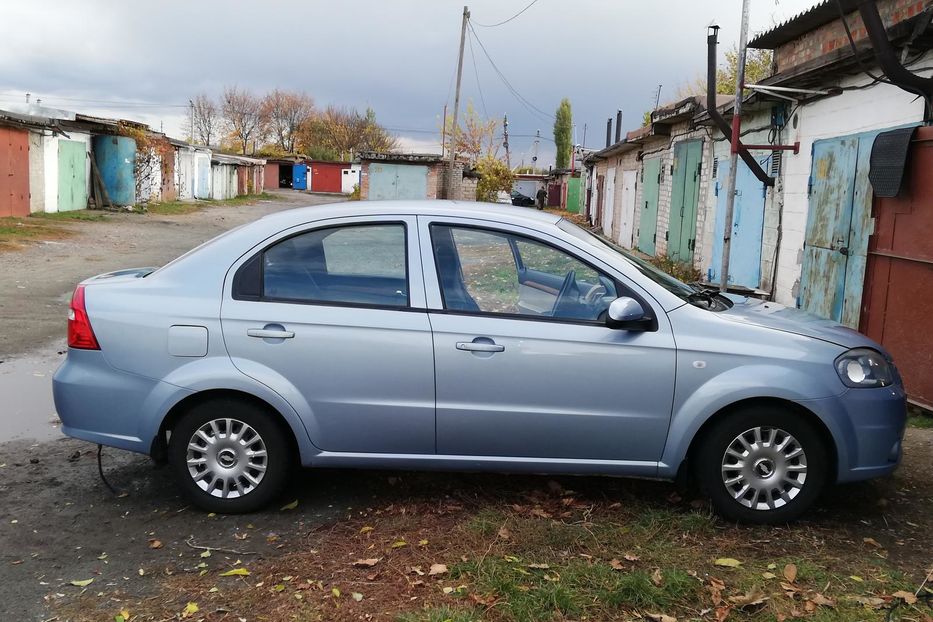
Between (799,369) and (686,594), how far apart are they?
133 centimetres

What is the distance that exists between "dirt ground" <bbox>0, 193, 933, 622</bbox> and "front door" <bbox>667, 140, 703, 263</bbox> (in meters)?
10.9

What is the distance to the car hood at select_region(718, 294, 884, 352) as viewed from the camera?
4445 millimetres

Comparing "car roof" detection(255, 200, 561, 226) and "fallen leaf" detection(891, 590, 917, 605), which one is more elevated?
"car roof" detection(255, 200, 561, 226)

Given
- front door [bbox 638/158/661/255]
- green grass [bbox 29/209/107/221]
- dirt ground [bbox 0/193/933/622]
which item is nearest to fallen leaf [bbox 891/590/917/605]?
dirt ground [bbox 0/193/933/622]

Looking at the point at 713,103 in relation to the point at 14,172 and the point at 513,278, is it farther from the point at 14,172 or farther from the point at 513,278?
the point at 14,172

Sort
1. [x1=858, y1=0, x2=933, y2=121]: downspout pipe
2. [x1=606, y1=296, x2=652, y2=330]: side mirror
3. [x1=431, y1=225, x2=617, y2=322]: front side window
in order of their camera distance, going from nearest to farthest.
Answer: [x1=606, y1=296, x2=652, y2=330]: side mirror, [x1=431, y1=225, x2=617, y2=322]: front side window, [x1=858, y1=0, x2=933, y2=121]: downspout pipe

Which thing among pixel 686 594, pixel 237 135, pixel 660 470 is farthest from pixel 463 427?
pixel 237 135

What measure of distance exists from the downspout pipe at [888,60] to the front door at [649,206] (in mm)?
12716

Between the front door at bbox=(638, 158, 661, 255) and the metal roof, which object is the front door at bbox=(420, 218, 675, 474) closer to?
the metal roof

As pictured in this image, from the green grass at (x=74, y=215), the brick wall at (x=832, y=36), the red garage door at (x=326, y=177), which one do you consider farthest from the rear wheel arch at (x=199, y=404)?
the red garage door at (x=326, y=177)

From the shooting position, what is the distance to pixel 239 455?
4.54 metres

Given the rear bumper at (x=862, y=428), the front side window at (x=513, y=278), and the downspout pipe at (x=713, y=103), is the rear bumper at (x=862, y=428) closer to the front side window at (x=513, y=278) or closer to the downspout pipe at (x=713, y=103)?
the front side window at (x=513, y=278)

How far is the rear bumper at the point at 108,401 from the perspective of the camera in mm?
4488

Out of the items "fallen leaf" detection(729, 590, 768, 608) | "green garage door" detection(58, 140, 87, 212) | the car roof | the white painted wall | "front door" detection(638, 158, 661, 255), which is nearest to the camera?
"fallen leaf" detection(729, 590, 768, 608)
